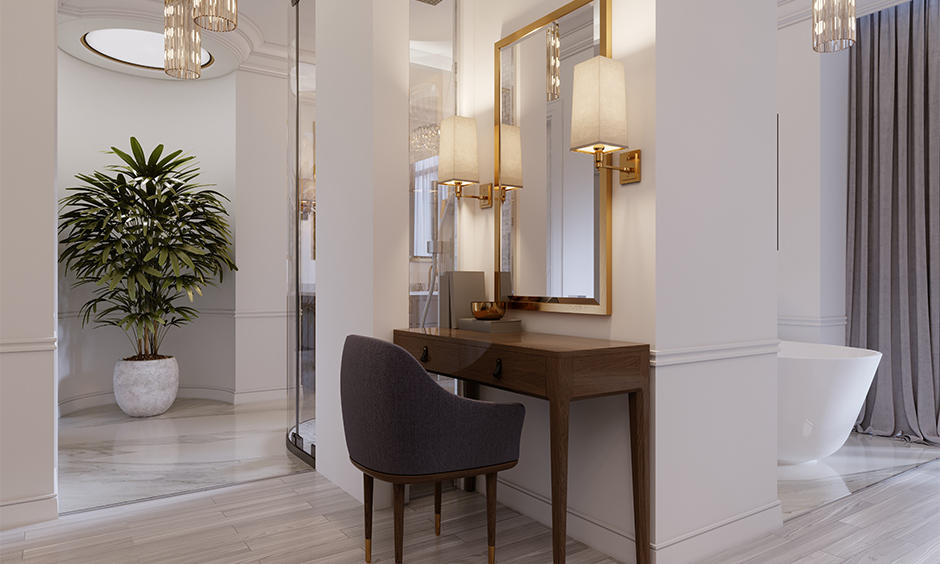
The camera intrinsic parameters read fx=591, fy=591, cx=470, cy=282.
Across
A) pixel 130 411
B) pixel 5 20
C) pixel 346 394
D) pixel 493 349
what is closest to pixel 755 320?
pixel 493 349

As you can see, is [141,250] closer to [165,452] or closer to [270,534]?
[165,452]

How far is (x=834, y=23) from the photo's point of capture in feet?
8.16

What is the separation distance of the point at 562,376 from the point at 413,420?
50cm

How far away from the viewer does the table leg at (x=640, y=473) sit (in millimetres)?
2043

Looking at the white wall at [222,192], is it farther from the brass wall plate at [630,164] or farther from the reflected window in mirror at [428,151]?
the brass wall plate at [630,164]

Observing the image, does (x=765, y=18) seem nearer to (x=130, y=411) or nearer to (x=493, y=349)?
(x=493, y=349)

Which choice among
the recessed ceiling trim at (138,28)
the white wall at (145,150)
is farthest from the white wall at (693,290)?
the white wall at (145,150)

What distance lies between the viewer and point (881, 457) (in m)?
3.49

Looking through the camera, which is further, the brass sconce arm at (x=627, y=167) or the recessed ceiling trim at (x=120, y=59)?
the recessed ceiling trim at (x=120, y=59)

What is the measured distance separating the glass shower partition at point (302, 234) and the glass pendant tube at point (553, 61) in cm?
146

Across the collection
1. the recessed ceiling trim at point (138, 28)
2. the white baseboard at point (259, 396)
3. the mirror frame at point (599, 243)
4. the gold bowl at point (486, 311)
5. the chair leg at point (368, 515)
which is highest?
the recessed ceiling trim at point (138, 28)

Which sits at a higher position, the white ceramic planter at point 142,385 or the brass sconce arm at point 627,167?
the brass sconce arm at point 627,167

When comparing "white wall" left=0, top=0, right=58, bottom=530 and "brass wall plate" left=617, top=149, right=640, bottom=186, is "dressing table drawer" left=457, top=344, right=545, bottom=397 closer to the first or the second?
"brass wall plate" left=617, top=149, right=640, bottom=186

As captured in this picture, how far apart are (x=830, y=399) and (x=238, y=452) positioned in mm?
3403
